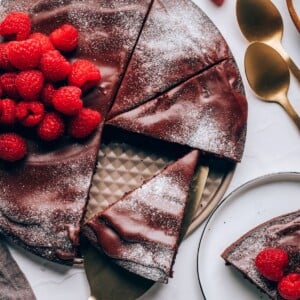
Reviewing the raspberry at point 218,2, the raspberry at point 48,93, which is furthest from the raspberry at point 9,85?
the raspberry at point 218,2

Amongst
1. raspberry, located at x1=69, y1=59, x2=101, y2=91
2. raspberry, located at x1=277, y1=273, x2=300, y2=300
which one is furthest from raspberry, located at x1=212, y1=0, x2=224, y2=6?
raspberry, located at x1=277, y1=273, x2=300, y2=300

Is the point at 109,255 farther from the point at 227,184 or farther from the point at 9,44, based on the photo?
the point at 9,44

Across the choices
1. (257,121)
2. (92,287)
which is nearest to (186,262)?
(92,287)

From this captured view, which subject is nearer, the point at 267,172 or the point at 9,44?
the point at 9,44

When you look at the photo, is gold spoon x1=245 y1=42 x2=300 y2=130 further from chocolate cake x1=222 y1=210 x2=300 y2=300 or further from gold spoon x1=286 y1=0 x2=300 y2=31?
Result: chocolate cake x1=222 y1=210 x2=300 y2=300

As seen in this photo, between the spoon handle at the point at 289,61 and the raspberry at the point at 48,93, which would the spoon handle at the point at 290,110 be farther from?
the raspberry at the point at 48,93

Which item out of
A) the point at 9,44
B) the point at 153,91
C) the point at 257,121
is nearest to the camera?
the point at 9,44
